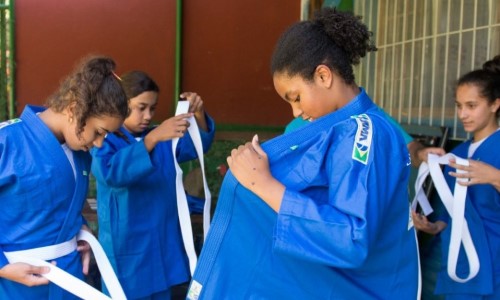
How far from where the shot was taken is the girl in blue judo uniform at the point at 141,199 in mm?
2857

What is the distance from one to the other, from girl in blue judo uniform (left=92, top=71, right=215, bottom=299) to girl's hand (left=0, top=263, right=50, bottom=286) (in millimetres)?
780

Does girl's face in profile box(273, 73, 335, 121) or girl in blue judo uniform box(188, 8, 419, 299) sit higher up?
girl's face in profile box(273, 73, 335, 121)

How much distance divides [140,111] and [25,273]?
118 centimetres

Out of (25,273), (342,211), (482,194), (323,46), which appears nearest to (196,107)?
(25,273)

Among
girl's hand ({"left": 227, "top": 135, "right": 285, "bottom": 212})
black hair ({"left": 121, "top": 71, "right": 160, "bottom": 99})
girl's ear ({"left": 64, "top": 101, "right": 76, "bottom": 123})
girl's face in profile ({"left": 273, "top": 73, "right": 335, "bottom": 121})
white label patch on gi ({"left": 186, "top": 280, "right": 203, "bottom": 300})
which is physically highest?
girl's face in profile ({"left": 273, "top": 73, "right": 335, "bottom": 121})

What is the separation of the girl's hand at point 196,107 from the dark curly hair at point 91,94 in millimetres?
689

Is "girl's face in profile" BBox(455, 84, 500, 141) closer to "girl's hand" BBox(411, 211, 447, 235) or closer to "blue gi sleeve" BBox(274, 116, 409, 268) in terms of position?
"girl's hand" BBox(411, 211, 447, 235)

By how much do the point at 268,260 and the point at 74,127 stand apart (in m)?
0.99

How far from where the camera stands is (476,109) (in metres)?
2.84

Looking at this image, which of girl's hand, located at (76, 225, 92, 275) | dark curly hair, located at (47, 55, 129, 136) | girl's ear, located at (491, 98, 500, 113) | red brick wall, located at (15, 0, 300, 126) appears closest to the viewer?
dark curly hair, located at (47, 55, 129, 136)

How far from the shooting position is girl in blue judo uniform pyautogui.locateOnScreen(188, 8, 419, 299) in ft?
4.79

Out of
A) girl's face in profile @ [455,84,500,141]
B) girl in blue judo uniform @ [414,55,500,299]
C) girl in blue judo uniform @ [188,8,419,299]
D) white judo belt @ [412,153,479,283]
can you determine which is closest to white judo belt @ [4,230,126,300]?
girl in blue judo uniform @ [188,8,419,299]

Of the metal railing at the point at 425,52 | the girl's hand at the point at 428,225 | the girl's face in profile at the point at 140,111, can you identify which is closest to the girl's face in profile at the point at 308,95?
the girl's face in profile at the point at 140,111

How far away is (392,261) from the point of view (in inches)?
64.2
